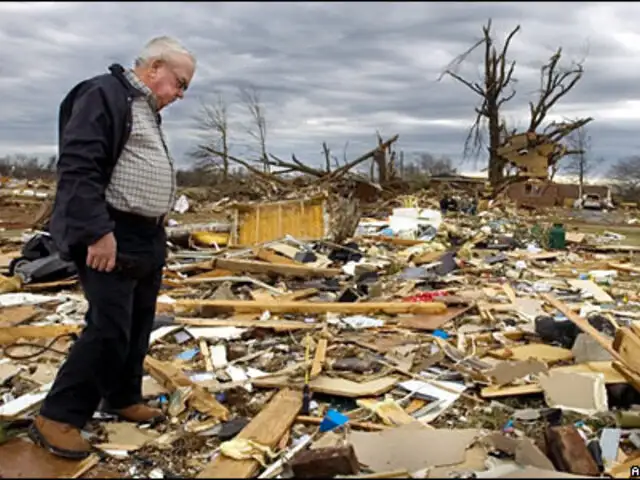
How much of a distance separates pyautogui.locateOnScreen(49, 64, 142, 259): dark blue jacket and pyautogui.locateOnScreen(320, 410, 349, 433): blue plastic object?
5.40ft

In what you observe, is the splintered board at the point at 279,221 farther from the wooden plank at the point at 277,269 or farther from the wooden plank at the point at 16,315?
the wooden plank at the point at 16,315

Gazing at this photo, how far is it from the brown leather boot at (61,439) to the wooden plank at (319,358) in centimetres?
170

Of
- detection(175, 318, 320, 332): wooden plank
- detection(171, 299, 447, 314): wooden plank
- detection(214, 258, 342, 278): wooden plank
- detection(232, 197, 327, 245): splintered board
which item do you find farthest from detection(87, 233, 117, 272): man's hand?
detection(232, 197, 327, 245): splintered board

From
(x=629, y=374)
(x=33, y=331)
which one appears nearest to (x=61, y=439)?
(x=33, y=331)

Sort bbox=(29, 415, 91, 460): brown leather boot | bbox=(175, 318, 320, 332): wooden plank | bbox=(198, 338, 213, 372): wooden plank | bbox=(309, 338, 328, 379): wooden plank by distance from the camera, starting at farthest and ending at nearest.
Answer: bbox=(175, 318, 320, 332): wooden plank, bbox=(198, 338, 213, 372): wooden plank, bbox=(309, 338, 328, 379): wooden plank, bbox=(29, 415, 91, 460): brown leather boot

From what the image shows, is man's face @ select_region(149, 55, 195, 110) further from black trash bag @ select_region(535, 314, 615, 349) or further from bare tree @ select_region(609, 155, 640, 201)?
bare tree @ select_region(609, 155, 640, 201)

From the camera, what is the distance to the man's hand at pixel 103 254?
9.34 ft

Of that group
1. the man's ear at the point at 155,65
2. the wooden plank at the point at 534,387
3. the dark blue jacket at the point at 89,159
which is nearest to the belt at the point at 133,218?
the dark blue jacket at the point at 89,159

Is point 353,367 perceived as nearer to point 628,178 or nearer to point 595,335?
point 595,335

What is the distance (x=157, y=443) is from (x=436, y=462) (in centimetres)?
144

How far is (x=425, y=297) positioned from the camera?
714 cm

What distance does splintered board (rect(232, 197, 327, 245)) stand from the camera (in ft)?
36.0

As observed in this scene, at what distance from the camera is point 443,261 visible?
30.9 ft

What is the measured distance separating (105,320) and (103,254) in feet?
1.16
